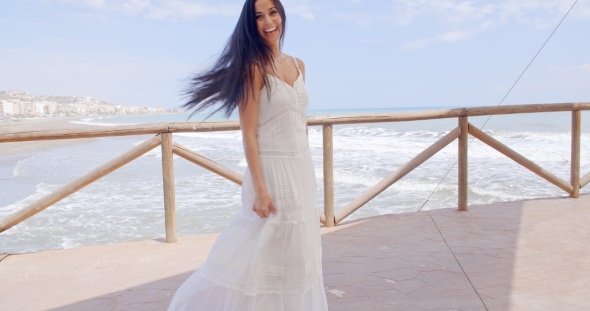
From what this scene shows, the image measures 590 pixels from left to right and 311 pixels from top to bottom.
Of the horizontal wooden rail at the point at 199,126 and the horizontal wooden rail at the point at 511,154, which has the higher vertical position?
the horizontal wooden rail at the point at 199,126

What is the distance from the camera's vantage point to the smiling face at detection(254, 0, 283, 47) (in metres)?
1.57

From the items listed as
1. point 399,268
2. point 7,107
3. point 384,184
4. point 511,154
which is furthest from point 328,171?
point 7,107

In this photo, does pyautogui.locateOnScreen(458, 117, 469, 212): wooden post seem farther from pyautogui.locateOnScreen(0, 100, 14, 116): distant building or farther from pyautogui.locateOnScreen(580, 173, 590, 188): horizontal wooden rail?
pyautogui.locateOnScreen(0, 100, 14, 116): distant building

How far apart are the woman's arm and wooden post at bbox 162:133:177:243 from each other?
6.35 feet

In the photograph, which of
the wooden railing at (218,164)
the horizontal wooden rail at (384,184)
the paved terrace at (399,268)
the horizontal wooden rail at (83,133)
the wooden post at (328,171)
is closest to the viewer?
the paved terrace at (399,268)

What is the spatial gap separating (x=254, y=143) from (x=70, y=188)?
2347 mm

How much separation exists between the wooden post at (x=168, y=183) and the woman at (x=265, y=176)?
1.80m

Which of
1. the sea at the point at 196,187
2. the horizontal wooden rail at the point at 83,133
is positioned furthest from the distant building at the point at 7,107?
the horizontal wooden rail at the point at 83,133

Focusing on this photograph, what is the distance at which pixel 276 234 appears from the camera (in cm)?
161

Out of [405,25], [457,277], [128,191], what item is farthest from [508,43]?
[457,277]

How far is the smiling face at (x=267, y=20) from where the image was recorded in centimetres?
157

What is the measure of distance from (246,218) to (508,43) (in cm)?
3327

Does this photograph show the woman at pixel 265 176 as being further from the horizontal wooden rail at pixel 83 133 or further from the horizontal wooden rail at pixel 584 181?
the horizontal wooden rail at pixel 584 181

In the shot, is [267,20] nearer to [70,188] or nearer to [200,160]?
[200,160]
